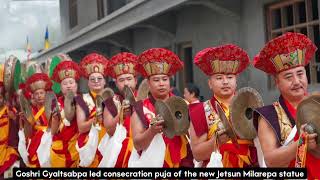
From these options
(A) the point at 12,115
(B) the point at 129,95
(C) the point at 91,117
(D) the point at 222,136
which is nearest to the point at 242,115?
(D) the point at 222,136

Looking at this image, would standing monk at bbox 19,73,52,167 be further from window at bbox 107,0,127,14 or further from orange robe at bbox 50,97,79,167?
window at bbox 107,0,127,14

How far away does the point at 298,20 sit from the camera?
258 inches

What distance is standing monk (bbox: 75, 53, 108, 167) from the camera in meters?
5.43

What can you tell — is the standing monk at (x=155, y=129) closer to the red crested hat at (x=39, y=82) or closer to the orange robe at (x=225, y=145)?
the orange robe at (x=225, y=145)

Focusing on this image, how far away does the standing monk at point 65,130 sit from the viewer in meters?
5.87

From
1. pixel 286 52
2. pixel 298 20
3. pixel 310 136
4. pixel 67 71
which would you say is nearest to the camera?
pixel 310 136

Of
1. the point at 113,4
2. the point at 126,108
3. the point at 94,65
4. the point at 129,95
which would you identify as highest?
the point at 113,4

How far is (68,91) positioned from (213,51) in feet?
8.57

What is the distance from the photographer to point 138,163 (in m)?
4.03

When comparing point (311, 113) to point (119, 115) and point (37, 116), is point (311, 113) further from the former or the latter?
point (37, 116)

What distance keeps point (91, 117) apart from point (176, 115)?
209 cm

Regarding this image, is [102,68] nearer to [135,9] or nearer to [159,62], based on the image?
[159,62]

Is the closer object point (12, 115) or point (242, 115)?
point (242, 115)

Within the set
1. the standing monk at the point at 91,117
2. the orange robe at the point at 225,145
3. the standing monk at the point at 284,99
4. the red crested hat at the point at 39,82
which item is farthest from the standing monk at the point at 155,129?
the red crested hat at the point at 39,82
